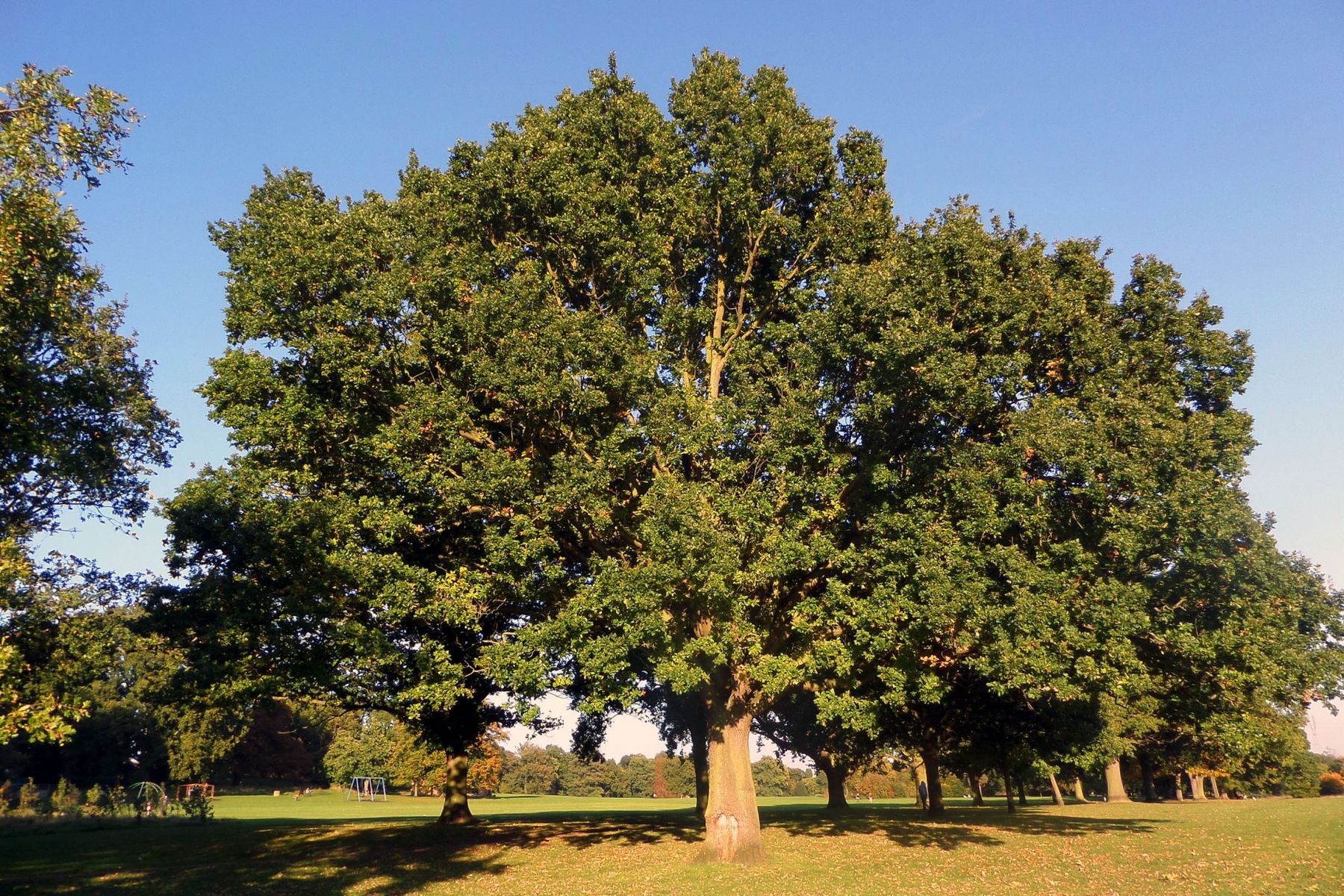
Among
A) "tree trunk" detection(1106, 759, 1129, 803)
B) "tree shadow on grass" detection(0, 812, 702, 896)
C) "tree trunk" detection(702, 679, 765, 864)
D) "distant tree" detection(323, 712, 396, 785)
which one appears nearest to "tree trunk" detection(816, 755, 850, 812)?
"tree shadow on grass" detection(0, 812, 702, 896)

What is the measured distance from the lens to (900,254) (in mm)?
22812

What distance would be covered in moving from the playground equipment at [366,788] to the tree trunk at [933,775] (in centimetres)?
7677

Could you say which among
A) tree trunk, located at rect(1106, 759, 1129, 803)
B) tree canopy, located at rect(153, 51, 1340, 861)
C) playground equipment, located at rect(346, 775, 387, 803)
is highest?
tree canopy, located at rect(153, 51, 1340, 861)

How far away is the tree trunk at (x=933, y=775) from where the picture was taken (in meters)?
43.0

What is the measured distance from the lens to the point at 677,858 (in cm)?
2620

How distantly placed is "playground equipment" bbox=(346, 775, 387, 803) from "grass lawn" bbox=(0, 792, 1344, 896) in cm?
6513

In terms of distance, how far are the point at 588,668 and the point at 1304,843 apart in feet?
88.6

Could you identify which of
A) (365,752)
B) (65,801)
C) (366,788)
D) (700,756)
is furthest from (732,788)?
(366,788)

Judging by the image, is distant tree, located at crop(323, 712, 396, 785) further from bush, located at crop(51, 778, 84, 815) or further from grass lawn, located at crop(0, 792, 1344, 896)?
grass lawn, located at crop(0, 792, 1344, 896)

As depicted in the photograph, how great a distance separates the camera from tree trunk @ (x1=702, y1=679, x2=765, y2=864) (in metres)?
24.4

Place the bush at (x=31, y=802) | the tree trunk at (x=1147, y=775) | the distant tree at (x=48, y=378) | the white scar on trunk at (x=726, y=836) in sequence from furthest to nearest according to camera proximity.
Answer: the tree trunk at (x=1147, y=775) → the bush at (x=31, y=802) → the white scar on trunk at (x=726, y=836) → the distant tree at (x=48, y=378)

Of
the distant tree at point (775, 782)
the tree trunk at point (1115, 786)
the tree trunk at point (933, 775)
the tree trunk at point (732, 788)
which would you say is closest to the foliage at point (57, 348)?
the tree trunk at point (732, 788)

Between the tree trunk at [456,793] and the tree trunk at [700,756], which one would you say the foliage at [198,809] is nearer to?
the tree trunk at [456,793]

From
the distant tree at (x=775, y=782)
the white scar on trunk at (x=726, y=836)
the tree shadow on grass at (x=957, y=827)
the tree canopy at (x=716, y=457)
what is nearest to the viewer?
the tree canopy at (x=716, y=457)
